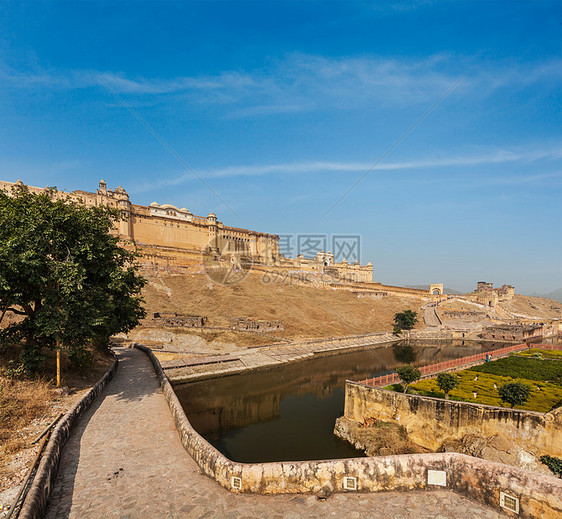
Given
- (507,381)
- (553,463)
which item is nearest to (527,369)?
(507,381)

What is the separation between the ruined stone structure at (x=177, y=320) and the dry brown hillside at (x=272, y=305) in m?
1.33

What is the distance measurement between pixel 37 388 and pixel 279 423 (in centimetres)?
1384

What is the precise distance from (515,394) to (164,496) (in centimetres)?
1756

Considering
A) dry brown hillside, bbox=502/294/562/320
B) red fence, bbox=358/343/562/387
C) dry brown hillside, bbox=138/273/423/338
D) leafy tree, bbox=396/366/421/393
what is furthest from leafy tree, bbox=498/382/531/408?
dry brown hillside, bbox=502/294/562/320

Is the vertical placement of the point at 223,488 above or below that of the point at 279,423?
above

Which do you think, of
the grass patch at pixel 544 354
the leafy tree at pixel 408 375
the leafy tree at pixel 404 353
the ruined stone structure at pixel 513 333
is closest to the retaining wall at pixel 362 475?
the leafy tree at pixel 408 375

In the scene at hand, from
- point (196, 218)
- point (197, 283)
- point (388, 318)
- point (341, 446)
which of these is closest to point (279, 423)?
point (341, 446)

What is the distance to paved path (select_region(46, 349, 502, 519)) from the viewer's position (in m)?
6.73

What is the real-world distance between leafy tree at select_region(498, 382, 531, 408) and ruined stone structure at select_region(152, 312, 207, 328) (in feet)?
115

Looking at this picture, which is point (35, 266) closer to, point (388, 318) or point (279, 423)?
point (279, 423)

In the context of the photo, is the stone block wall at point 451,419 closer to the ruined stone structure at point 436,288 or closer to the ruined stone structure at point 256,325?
the ruined stone structure at point 256,325

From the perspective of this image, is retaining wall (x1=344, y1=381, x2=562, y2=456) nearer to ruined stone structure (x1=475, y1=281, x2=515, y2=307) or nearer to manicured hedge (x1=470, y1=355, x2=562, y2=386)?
manicured hedge (x1=470, y1=355, x2=562, y2=386)

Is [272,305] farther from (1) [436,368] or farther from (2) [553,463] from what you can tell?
(2) [553,463]

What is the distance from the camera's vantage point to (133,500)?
721 centimetres
